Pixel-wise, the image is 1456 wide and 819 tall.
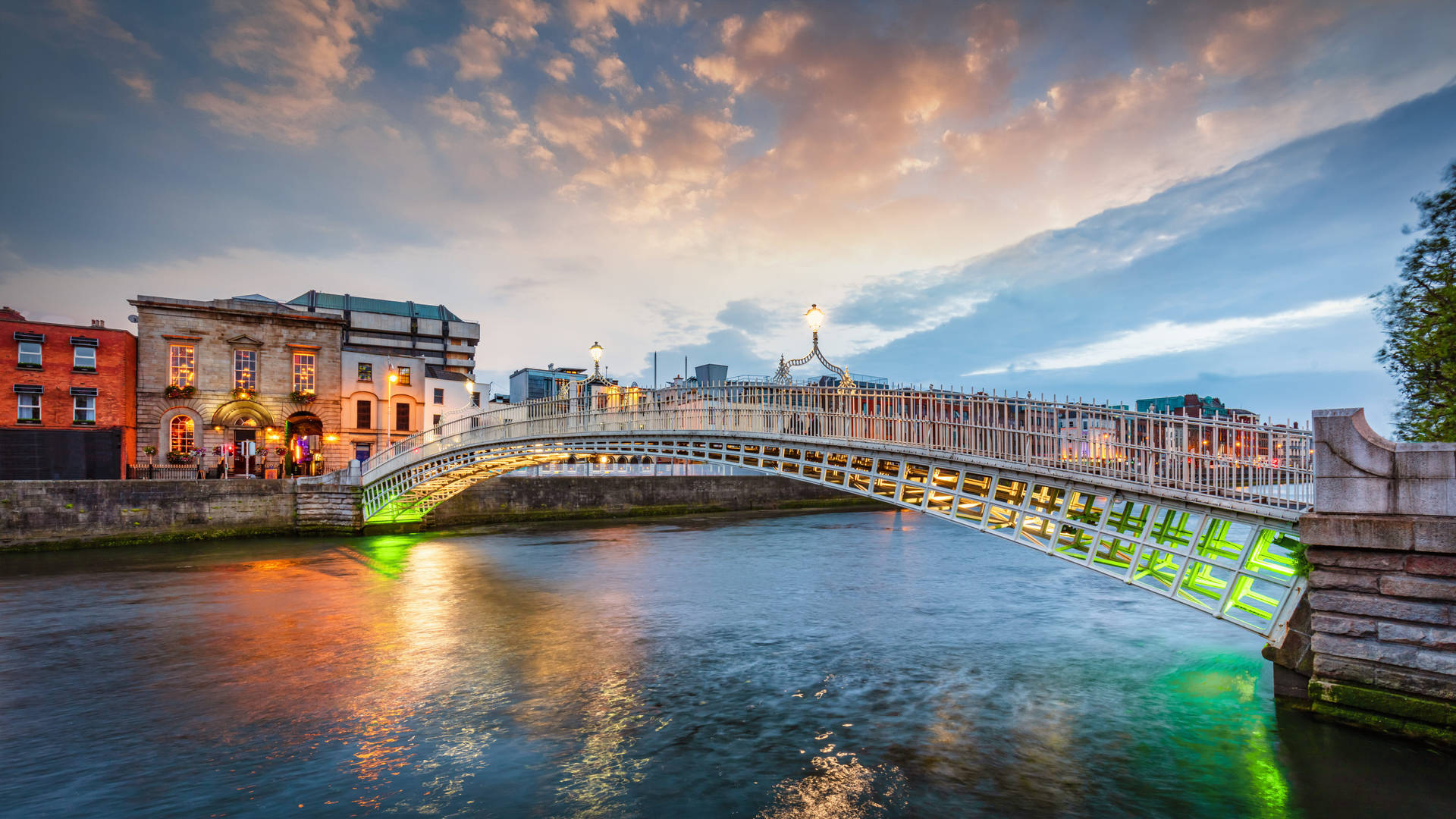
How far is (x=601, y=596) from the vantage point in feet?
65.0

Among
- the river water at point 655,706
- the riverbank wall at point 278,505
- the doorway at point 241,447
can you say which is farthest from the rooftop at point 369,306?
the river water at point 655,706

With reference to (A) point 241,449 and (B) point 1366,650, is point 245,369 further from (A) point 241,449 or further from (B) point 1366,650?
(B) point 1366,650

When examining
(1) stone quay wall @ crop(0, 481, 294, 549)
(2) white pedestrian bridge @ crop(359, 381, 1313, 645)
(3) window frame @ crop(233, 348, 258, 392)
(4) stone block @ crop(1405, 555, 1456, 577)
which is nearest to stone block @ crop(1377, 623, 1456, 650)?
(4) stone block @ crop(1405, 555, 1456, 577)

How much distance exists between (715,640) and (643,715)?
4458 millimetres

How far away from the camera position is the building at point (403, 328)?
7225cm

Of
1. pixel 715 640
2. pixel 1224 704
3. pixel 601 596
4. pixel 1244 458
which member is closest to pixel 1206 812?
pixel 1224 704

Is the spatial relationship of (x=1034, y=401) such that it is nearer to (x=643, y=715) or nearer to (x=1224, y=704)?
(x=1224, y=704)

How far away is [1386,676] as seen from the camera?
27.2 ft

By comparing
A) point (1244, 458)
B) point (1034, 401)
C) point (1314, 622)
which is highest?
point (1034, 401)

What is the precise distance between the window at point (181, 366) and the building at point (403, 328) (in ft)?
96.0

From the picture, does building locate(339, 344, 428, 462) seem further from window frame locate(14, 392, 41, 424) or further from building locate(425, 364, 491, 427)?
window frame locate(14, 392, 41, 424)

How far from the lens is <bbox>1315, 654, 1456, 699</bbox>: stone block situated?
7.96 meters

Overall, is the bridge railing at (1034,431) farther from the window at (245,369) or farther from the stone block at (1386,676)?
the window at (245,369)

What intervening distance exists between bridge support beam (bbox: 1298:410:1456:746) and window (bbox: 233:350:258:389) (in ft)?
151
